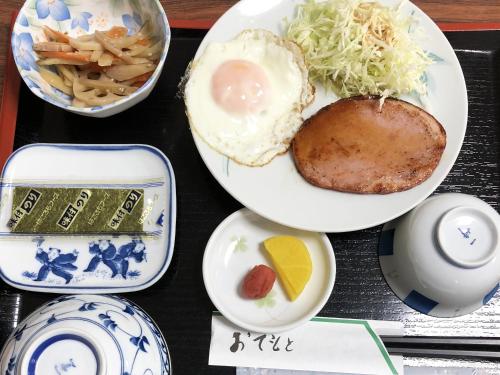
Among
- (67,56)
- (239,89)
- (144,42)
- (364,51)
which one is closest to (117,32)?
(144,42)

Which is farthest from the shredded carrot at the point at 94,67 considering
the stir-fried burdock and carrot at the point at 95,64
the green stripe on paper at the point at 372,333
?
the green stripe on paper at the point at 372,333

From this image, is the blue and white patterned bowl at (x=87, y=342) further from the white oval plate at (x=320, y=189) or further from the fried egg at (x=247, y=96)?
the fried egg at (x=247, y=96)

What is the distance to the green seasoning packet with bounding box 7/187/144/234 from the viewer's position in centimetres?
201

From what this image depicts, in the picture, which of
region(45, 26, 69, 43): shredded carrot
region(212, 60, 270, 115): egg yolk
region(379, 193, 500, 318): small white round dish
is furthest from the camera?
region(45, 26, 69, 43): shredded carrot

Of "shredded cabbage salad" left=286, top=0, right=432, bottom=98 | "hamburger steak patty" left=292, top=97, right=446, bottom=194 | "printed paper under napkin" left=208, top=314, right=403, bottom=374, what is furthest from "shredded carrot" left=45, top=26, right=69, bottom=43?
"printed paper under napkin" left=208, top=314, right=403, bottom=374

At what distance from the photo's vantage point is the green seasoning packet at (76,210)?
201cm

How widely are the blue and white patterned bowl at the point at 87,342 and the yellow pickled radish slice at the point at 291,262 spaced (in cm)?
49

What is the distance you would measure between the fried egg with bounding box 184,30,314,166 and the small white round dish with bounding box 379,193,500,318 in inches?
23.4

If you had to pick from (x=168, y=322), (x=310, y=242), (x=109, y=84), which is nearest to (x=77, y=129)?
(x=109, y=84)

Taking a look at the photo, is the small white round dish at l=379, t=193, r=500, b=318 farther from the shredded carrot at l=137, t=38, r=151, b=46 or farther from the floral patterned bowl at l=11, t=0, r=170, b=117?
the shredded carrot at l=137, t=38, r=151, b=46

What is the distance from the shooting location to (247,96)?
2.02m

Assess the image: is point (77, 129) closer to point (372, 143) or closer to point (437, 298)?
point (372, 143)

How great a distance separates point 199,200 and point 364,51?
89cm

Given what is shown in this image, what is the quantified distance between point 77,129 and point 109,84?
0.83 ft
